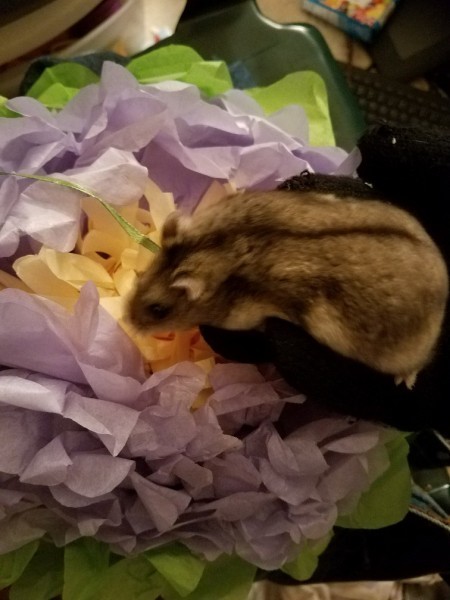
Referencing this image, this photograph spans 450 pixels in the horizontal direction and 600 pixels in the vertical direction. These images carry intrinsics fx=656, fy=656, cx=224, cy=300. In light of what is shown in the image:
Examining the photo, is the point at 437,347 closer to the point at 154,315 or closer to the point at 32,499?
the point at 154,315

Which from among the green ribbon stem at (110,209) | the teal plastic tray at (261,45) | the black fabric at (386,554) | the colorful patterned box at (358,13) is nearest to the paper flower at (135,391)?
the green ribbon stem at (110,209)

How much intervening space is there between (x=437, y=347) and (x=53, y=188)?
1.00 ft

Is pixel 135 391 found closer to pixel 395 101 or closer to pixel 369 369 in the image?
pixel 369 369

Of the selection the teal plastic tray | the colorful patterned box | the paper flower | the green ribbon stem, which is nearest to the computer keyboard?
the colorful patterned box

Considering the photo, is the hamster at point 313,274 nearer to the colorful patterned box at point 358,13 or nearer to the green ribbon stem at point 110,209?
the green ribbon stem at point 110,209

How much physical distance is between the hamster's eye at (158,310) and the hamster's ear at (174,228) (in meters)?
0.04

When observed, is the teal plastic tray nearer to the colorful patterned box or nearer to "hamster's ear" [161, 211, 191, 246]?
the colorful patterned box

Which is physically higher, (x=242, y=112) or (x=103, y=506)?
(x=242, y=112)

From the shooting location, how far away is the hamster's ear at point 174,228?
17.4 inches

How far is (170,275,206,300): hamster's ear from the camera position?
426 mm

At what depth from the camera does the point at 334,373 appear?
1.41 feet

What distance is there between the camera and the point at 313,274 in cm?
41

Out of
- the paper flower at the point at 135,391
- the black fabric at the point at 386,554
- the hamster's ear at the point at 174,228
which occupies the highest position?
the hamster's ear at the point at 174,228

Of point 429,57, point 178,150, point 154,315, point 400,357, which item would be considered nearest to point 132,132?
point 178,150
